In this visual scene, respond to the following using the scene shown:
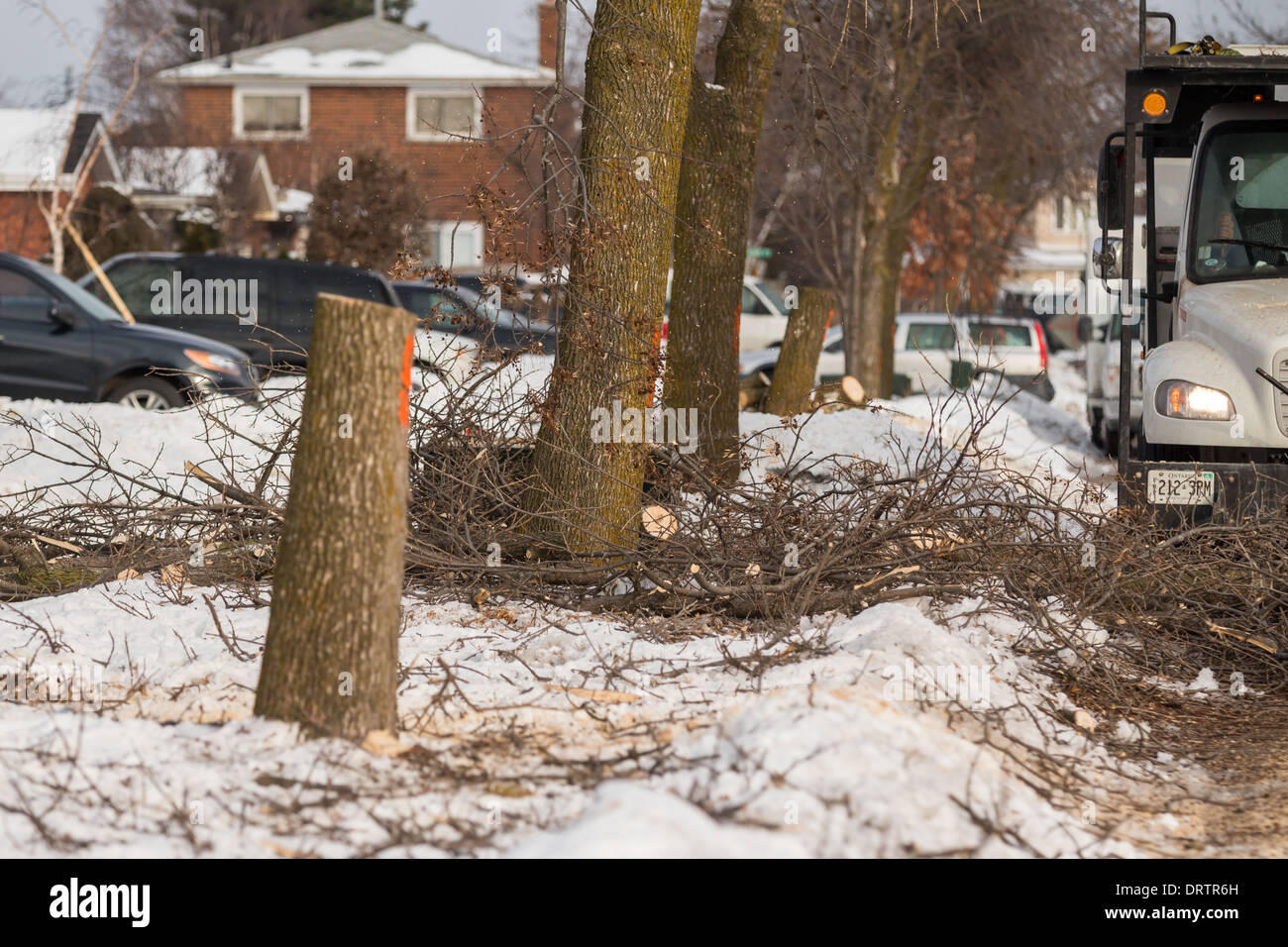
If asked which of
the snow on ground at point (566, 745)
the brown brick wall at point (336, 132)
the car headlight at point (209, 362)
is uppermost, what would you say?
the brown brick wall at point (336, 132)

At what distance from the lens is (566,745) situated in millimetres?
4598

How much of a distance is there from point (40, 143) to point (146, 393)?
16136 millimetres

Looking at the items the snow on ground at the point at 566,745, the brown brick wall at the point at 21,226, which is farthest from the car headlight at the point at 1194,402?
the brown brick wall at the point at 21,226

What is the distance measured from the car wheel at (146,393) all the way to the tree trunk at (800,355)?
547 centimetres

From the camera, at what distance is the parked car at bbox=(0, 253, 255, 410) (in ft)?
41.3

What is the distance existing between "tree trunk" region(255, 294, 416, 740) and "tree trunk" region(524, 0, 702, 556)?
94.7 inches

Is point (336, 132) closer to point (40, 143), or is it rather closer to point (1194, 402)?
point (40, 143)

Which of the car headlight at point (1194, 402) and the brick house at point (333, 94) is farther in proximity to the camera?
the brick house at point (333, 94)

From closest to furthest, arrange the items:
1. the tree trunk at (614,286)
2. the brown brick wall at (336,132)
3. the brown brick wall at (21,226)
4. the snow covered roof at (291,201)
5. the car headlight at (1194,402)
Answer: the tree trunk at (614,286)
the car headlight at (1194,402)
the brown brick wall at (21,226)
the snow covered roof at (291,201)
the brown brick wall at (336,132)

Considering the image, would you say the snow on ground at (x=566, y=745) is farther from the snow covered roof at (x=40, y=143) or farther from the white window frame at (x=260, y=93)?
the white window frame at (x=260, y=93)

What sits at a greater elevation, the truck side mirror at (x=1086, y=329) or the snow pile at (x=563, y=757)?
the truck side mirror at (x=1086, y=329)

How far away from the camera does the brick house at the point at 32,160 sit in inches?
1056

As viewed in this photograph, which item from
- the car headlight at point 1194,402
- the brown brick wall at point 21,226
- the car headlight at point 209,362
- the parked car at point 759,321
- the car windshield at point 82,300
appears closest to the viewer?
the car headlight at point 1194,402
